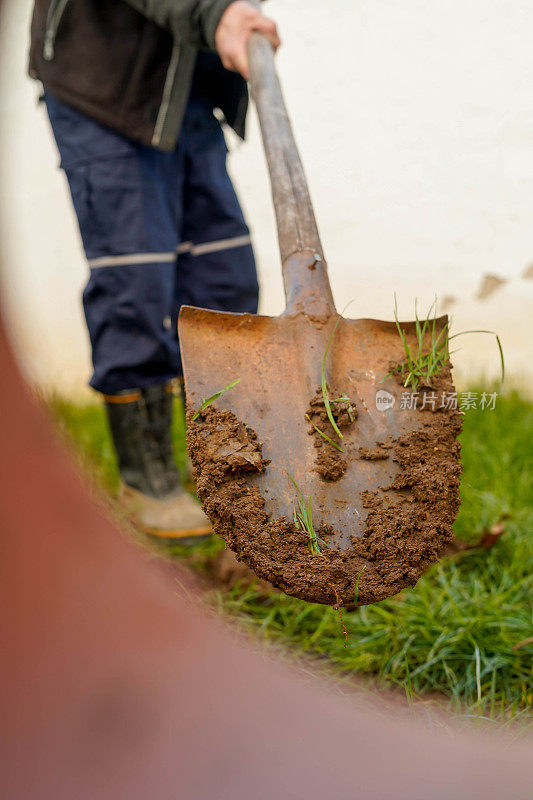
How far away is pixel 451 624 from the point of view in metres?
1.54

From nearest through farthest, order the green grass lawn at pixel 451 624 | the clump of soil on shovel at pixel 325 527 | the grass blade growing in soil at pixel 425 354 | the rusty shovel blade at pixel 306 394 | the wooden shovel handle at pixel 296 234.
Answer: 1. the clump of soil on shovel at pixel 325 527
2. the rusty shovel blade at pixel 306 394
3. the grass blade growing in soil at pixel 425 354
4. the wooden shovel handle at pixel 296 234
5. the green grass lawn at pixel 451 624

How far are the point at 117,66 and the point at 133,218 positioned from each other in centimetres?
42

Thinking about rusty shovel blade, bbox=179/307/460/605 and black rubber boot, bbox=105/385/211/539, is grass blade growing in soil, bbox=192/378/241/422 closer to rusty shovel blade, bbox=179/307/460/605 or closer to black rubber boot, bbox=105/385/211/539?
rusty shovel blade, bbox=179/307/460/605

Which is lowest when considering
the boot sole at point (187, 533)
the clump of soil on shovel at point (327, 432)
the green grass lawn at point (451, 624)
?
the green grass lawn at point (451, 624)

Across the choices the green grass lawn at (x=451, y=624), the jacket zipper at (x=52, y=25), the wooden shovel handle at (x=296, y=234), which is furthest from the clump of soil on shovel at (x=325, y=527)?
the jacket zipper at (x=52, y=25)

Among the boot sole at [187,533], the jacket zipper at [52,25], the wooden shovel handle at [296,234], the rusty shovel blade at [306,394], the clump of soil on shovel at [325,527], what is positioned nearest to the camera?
the clump of soil on shovel at [325,527]

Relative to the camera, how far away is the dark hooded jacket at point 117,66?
183cm

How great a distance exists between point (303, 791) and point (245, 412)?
0.72 m

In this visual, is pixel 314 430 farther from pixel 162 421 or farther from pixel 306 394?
pixel 162 421

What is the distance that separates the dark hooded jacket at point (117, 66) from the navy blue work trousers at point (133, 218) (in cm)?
6

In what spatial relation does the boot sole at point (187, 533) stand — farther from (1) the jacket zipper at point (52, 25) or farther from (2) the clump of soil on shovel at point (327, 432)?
(1) the jacket zipper at point (52, 25)

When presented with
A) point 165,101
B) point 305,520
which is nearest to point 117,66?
point 165,101

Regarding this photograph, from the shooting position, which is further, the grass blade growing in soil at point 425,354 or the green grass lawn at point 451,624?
the green grass lawn at point 451,624

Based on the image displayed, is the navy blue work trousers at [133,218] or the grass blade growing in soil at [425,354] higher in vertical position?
the navy blue work trousers at [133,218]
